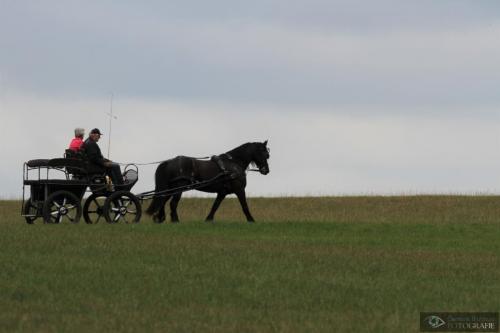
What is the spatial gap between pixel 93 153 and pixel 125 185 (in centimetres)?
111

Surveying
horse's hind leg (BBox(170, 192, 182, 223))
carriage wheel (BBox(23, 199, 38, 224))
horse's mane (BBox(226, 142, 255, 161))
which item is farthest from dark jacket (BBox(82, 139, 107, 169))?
horse's mane (BBox(226, 142, 255, 161))

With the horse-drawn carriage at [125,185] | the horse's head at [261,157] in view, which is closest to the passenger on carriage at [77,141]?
the horse-drawn carriage at [125,185]

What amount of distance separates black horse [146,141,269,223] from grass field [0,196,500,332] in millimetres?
1422

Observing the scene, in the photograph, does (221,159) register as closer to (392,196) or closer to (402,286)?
(402,286)

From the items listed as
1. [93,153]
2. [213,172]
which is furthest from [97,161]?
[213,172]

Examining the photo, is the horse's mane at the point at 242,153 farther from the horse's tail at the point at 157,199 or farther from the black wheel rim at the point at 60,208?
the black wheel rim at the point at 60,208

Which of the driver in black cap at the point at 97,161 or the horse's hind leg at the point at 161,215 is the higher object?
the driver in black cap at the point at 97,161

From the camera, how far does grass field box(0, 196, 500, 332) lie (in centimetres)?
1252

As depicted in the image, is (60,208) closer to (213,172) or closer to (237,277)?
(213,172)

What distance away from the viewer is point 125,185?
24750 mm

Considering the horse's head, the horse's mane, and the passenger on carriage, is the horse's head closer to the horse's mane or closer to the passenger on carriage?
the horse's mane

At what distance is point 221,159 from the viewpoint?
27.3 m

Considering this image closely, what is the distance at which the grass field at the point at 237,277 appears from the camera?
493 inches

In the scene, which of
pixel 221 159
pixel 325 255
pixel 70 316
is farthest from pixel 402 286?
pixel 221 159
